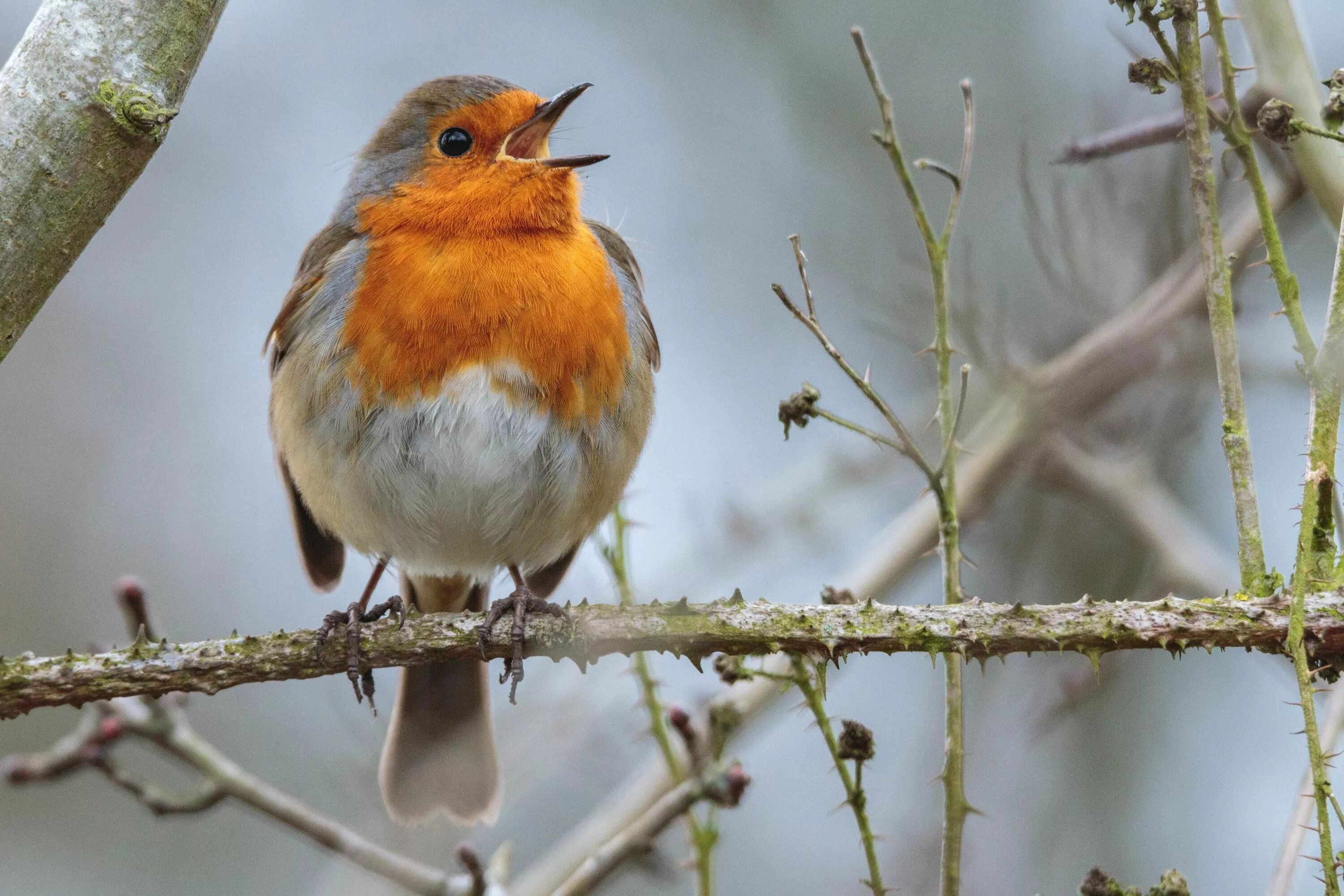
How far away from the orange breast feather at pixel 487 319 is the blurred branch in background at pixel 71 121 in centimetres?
108

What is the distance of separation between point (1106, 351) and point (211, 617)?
6219 mm

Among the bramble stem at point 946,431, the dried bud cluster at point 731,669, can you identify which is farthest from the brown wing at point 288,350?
the bramble stem at point 946,431

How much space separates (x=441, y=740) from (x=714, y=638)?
1.88m

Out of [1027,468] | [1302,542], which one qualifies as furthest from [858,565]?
[1302,542]

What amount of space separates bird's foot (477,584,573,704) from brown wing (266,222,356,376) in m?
1.18

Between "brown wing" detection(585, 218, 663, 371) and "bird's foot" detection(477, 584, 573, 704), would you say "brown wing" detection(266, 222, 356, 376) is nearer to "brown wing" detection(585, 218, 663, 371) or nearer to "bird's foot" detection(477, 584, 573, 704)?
"brown wing" detection(585, 218, 663, 371)

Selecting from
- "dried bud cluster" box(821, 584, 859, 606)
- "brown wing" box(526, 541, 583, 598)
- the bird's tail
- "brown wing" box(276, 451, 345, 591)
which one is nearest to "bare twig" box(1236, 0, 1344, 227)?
"dried bud cluster" box(821, 584, 859, 606)

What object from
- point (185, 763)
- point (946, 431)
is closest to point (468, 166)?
point (185, 763)

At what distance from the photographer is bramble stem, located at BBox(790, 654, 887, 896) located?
2059 mm

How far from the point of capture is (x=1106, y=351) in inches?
134

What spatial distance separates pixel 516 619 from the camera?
2.68 m

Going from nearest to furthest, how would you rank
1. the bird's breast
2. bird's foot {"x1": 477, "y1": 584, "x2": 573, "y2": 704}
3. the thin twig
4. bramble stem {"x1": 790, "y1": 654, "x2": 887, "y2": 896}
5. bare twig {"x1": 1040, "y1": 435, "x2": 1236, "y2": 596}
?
bramble stem {"x1": 790, "y1": 654, "x2": 887, "y2": 896}, the thin twig, bird's foot {"x1": 477, "y1": 584, "x2": 573, "y2": 704}, bare twig {"x1": 1040, "y1": 435, "x2": 1236, "y2": 596}, the bird's breast

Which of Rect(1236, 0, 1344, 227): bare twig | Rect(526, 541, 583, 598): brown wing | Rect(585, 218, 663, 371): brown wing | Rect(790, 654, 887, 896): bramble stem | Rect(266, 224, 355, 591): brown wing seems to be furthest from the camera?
Rect(526, 541, 583, 598): brown wing

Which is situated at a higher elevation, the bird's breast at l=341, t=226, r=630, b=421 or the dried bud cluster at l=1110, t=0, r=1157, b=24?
the dried bud cluster at l=1110, t=0, r=1157, b=24
